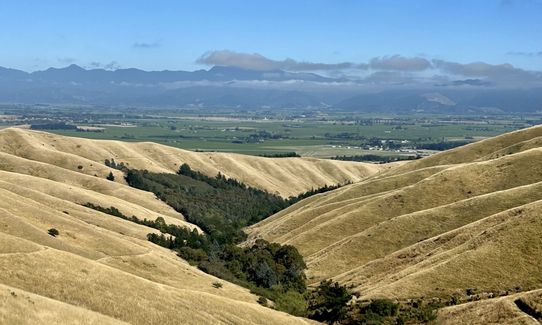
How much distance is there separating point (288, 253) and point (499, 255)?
149 ft

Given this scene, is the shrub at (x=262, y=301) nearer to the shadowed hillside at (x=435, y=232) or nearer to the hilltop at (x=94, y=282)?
the hilltop at (x=94, y=282)

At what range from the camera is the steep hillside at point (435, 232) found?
73.4 metres

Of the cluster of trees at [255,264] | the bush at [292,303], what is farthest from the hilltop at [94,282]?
the cluster of trees at [255,264]

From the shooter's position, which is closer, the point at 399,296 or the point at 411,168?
the point at 399,296

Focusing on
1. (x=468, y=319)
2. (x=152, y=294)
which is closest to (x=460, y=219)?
(x=468, y=319)

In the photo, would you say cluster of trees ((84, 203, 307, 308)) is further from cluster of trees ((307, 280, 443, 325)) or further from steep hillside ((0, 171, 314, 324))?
cluster of trees ((307, 280, 443, 325))

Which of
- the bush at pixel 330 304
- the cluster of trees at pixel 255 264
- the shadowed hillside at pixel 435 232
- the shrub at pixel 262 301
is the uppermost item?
the shadowed hillside at pixel 435 232

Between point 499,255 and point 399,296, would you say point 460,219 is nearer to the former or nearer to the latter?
point 499,255

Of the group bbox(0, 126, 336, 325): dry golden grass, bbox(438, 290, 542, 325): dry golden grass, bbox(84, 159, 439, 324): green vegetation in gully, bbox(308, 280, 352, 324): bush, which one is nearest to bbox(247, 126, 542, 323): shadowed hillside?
bbox(438, 290, 542, 325): dry golden grass

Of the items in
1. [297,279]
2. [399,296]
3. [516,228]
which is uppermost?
[516,228]

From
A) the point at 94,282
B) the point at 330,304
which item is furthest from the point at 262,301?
the point at 94,282

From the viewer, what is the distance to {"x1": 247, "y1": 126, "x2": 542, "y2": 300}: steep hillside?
241 feet

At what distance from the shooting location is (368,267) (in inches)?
3671

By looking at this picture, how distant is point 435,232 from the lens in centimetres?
10606
